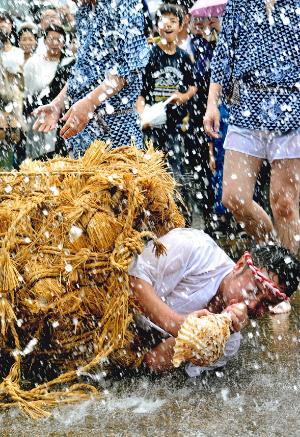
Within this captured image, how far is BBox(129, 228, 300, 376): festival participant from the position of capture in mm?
3463

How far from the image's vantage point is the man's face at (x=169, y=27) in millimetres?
7242

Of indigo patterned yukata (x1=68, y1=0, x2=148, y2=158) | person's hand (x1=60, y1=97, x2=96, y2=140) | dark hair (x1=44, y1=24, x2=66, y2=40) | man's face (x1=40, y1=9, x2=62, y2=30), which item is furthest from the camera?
man's face (x1=40, y1=9, x2=62, y2=30)

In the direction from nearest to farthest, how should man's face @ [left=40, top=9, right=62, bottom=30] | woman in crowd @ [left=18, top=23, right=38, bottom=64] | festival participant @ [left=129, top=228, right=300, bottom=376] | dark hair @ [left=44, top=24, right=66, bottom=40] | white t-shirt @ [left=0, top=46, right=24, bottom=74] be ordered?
1. festival participant @ [left=129, top=228, right=300, bottom=376]
2. dark hair @ [left=44, top=24, right=66, bottom=40]
3. man's face @ [left=40, top=9, right=62, bottom=30]
4. white t-shirt @ [left=0, top=46, right=24, bottom=74]
5. woman in crowd @ [left=18, top=23, right=38, bottom=64]

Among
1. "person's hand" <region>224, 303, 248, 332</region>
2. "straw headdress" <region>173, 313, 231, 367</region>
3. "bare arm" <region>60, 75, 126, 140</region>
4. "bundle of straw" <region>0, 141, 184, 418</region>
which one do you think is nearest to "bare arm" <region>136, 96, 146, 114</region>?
"bare arm" <region>60, 75, 126, 140</region>

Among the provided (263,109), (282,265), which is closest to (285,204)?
(263,109)

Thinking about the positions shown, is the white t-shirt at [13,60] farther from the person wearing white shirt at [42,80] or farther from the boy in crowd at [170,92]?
the boy in crowd at [170,92]

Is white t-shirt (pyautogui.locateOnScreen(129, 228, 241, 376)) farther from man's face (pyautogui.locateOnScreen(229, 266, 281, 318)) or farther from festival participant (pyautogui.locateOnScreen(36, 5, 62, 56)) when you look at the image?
festival participant (pyautogui.locateOnScreen(36, 5, 62, 56))

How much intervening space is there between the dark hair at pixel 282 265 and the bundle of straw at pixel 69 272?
461mm

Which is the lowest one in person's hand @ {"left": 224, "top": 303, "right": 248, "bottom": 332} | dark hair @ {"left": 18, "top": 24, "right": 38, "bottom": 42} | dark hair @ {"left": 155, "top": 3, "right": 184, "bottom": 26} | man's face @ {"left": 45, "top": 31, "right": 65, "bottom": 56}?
person's hand @ {"left": 224, "top": 303, "right": 248, "bottom": 332}

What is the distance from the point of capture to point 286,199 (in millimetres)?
4672

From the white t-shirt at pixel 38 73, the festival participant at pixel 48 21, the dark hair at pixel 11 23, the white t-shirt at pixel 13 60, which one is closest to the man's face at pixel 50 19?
the festival participant at pixel 48 21

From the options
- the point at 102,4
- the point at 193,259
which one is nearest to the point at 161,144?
the point at 102,4

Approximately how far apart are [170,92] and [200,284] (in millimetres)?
3592

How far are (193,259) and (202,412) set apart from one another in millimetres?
763
